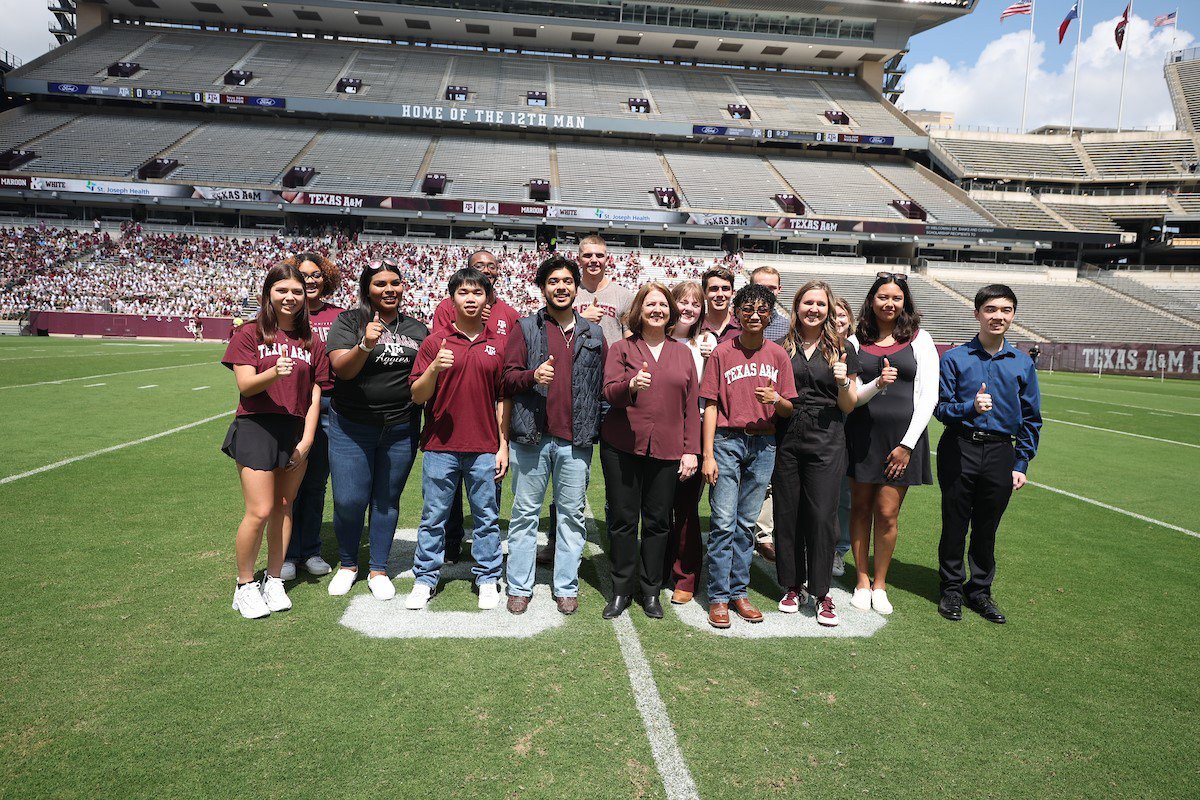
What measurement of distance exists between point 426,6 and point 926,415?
54.7 m

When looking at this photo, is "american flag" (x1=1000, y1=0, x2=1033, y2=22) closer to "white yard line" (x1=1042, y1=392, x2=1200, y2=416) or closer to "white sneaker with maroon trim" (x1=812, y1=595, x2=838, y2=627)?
"white yard line" (x1=1042, y1=392, x2=1200, y2=416)

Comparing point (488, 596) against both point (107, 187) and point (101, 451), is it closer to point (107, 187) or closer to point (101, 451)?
point (101, 451)

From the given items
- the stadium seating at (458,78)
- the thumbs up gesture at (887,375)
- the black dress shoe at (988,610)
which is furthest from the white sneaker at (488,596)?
the stadium seating at (458,78)

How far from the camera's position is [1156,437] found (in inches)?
494

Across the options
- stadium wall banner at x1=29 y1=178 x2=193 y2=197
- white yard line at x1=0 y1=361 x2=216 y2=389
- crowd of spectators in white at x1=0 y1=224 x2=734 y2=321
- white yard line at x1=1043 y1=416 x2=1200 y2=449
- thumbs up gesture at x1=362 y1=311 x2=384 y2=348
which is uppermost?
stadium wall banner at x1=29 y1=178 x2=193 y2=197

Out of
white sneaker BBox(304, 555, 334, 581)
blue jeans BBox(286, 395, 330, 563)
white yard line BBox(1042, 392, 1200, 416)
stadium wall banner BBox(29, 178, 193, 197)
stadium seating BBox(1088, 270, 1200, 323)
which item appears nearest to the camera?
blue jeans BBox(286, 395, 330, 563)

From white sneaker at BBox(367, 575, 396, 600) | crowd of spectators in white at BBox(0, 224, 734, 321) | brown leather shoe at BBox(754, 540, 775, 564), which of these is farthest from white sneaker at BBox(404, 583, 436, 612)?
crowd of spectators in white at BBox(0, 224, 734, 321)

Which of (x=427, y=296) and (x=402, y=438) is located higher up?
(x=427, y=296)

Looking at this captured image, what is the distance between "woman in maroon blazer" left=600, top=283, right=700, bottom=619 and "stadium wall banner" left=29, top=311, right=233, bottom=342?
101 ft

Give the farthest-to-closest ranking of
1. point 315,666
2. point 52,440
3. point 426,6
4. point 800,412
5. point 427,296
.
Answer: point 426,6 → point 427,296 → point 52,440 → point 800,412 → point 315,666

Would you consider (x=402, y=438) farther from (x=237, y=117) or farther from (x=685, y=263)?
(x=237, y=117)

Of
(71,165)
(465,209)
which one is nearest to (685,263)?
(465,209)

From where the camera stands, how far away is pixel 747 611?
4.18 m

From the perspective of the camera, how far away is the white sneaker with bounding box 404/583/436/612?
416cm
